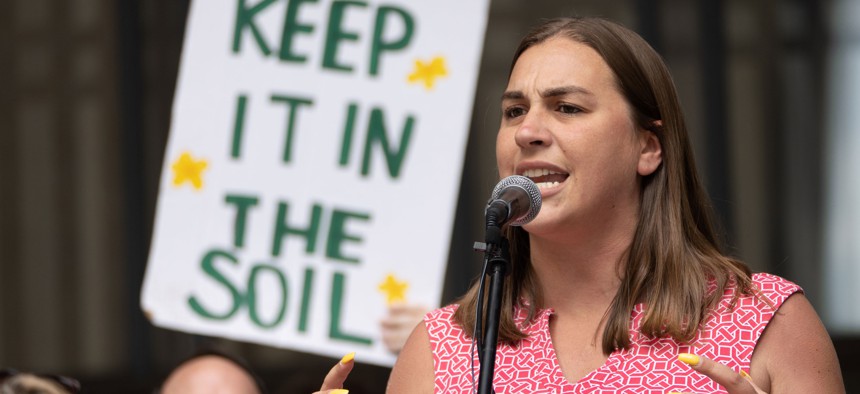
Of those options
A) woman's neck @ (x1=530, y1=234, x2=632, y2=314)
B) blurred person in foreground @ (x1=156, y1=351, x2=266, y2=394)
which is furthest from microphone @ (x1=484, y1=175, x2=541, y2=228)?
blurred person in foreground @ (x1=156, y1=351, x2=266, y2=394)

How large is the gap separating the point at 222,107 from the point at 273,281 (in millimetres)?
633

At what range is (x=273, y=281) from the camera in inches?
156

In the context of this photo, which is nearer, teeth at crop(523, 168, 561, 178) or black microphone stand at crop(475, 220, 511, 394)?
black microphone stand at crop(475, 220, 511, 394)

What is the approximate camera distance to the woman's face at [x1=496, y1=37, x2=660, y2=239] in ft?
7.54

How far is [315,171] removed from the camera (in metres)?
4.02

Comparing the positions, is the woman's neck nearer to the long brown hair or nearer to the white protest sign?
the long brown hair

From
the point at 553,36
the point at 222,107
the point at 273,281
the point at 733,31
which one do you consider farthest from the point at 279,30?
the point at 553,36

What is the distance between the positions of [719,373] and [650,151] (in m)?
0.68

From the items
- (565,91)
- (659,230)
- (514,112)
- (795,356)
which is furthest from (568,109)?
(795,356)

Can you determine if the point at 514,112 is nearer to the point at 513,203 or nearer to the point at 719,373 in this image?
the point at 513,203

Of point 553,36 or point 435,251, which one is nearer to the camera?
point 553,36

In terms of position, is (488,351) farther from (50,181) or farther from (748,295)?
A: (50,181)

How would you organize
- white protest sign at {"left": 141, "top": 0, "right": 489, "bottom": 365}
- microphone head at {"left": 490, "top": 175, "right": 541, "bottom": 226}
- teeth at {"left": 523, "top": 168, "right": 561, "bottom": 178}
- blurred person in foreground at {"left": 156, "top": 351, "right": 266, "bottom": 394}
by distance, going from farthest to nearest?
white protest sign at {"left": 141, "top": 0, "right": 489, "bottom": 365}, blurred person in foreground at {"left": 156, "top": 351, "right": 266, "bottom": 394}, teeth at {"left": 523, "top": 168, "right": 561, "bottom": 178}, microphone head at {"left": 490, "top": 175, "right": 541, "bottom": 226}

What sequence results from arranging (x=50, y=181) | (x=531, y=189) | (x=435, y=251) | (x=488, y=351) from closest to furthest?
(x=488, y=351), (x=531, y=189), (x=435, y=251), (x=50, y=181)
